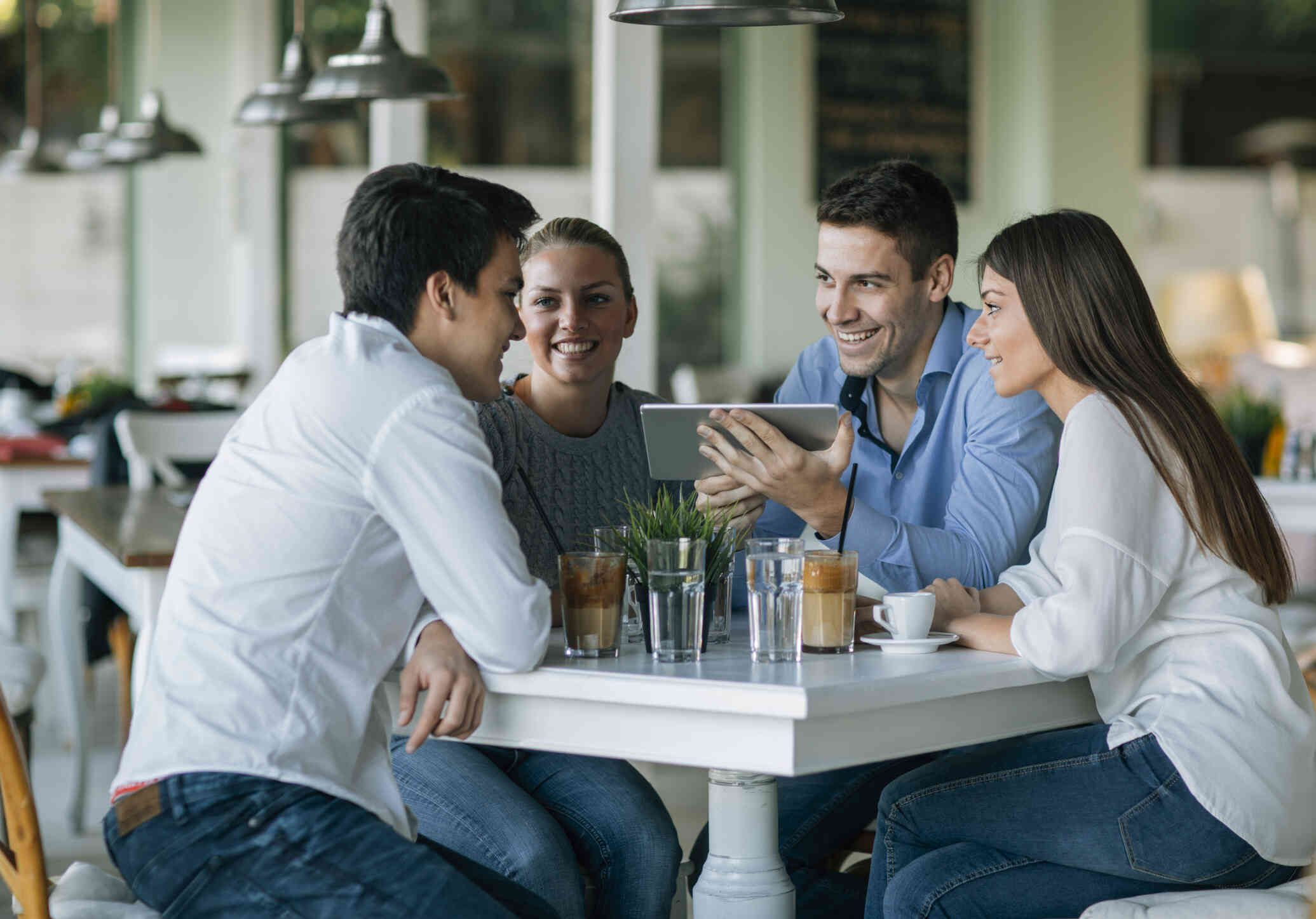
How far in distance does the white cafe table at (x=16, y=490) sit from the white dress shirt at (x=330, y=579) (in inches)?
94.9

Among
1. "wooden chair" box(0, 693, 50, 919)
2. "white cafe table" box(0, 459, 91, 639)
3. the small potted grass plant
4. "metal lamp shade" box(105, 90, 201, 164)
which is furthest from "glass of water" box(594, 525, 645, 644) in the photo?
"metal lamp shade" box(105, 90, 201, 164)

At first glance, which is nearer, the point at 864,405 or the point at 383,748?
the point at 383,748

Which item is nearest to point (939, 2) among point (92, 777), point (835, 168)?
point (835, 168)

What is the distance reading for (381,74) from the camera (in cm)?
310

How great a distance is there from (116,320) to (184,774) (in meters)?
6.36

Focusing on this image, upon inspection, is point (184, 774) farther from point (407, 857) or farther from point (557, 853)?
point (557, 853)

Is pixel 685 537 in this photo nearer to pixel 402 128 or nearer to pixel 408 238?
pixel 408 238

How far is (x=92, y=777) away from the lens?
4.05 metres

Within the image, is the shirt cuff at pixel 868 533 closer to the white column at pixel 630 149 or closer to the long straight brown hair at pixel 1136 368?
the long straight brown hair at pixel 1136 368

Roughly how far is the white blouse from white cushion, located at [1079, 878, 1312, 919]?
6 cm

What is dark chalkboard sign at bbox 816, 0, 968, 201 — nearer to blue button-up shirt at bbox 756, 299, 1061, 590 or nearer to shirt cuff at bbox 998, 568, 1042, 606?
blue button-up shirt at bbox 756, 299, 1061, 590

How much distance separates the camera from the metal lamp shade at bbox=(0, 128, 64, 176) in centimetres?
618

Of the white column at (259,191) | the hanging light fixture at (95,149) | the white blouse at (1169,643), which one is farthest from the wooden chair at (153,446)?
the white column at (259,191)

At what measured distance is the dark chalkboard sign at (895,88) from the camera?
7172 mm
